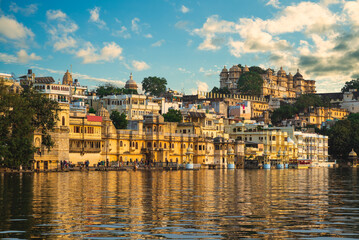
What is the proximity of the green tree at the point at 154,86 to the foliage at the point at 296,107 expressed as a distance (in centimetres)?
3330

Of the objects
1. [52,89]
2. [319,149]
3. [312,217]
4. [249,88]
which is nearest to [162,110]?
[52,89]

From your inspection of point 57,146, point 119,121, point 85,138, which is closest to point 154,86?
point 119,121

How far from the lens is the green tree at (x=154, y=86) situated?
559ft

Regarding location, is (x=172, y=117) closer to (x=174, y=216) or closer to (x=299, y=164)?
(x=299, y=164)

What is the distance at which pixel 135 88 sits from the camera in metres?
158

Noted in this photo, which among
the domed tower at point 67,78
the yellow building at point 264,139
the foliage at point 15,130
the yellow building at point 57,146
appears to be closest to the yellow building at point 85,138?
the yellow building at point 57,146

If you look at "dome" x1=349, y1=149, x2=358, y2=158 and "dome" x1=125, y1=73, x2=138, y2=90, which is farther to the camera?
"dome" x1=125, y1=73, x2=138, y2=90

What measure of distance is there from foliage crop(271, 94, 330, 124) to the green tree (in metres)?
33.3

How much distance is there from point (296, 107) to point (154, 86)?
4360cm

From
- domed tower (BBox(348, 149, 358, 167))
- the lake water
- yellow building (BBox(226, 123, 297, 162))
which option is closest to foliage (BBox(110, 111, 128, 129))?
yellow building (BBox(226, 123, 297, 162))

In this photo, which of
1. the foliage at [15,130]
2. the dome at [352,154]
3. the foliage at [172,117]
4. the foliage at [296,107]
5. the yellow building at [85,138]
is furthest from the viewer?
the foliage at [296,107]

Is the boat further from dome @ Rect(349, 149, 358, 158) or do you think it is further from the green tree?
the green tree

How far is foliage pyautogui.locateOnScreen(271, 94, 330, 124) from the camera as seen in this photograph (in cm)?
17520

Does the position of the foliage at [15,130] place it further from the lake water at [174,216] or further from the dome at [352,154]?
the dome at [352,154]
